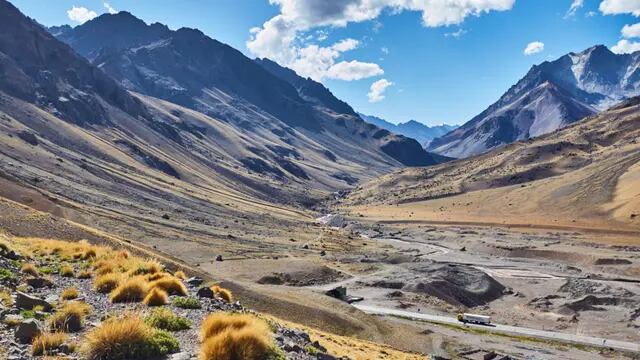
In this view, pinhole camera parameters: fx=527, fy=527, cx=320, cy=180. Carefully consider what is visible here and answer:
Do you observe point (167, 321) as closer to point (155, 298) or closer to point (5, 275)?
point (155, 298)

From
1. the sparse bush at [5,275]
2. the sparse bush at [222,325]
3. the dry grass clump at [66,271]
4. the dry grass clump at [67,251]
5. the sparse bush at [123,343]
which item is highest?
the sparse bush at [222,325]

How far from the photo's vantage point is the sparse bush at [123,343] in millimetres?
14403

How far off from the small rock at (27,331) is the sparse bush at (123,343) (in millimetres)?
1967

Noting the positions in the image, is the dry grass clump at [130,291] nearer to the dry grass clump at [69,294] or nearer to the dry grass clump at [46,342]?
the dry grass clump at [69,294]

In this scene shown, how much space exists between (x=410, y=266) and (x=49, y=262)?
93.5 meters

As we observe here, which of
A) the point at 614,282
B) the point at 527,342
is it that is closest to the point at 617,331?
the point at 527,342

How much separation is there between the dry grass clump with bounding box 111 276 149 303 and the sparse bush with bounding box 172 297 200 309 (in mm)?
1450

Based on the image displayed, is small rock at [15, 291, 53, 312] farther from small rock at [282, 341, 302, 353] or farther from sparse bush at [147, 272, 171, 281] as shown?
small rock at [282, 341, 302, 353]

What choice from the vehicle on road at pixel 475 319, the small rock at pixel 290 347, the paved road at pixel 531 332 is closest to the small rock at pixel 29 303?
the small rock at pixel 290 347

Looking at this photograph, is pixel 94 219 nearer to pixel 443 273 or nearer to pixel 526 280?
pixel 443 273

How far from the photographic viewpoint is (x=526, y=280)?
366 ft

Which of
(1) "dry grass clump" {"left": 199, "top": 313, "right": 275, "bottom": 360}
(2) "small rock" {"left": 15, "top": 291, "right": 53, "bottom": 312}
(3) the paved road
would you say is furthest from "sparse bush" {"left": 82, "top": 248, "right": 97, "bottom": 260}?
(3) the paved road

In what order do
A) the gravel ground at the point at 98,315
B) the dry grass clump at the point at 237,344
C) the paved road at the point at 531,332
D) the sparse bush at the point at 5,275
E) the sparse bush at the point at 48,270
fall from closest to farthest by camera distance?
the dry grass clump at the point at 237,344 < the gravel ground at the point at 98,315 < the sparse bush at the point at 5,275 < the sparse bush at the point at 48,270 < the paved road at the point at 531,332

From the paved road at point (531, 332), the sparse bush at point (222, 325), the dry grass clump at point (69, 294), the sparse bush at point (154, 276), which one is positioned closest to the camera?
the sparse bush at point (222, 325)
